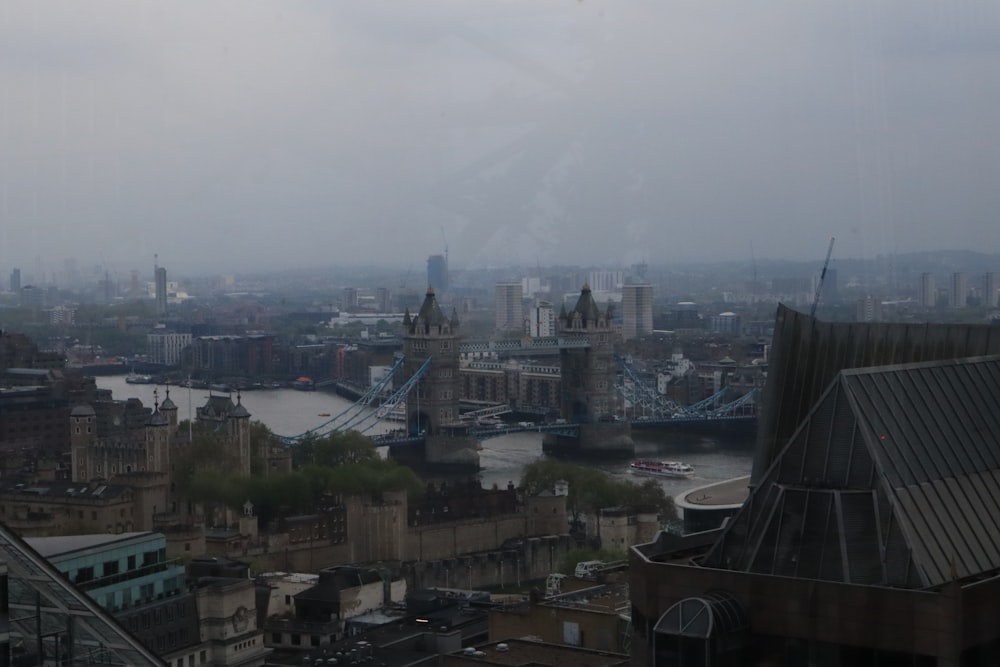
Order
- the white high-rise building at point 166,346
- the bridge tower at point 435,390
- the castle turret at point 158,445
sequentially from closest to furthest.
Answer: the castle turret at point 158,445, the bridge tower at point 435,390, the white high-rise building at point 166,346

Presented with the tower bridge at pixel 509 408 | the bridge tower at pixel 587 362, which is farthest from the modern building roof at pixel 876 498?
the bridge tower at pixel 587 362

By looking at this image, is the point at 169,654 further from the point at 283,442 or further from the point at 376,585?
the point at 283,442

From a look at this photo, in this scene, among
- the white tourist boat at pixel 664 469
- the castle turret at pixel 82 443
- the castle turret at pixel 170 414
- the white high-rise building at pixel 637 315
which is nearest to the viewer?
the castle turret at pixel 82 443

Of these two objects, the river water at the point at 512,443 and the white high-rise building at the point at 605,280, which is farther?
the white high-rise building at the point at 605,280

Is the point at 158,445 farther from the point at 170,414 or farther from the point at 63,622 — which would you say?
the point at 63,622

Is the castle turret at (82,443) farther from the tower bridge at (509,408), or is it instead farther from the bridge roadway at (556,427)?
the bridge roadway at (556,427)

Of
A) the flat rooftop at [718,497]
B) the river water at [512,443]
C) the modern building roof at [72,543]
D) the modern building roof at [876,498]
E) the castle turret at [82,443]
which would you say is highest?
the modern building roof at [876,498]

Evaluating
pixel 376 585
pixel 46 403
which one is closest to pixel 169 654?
pixel 376 585
